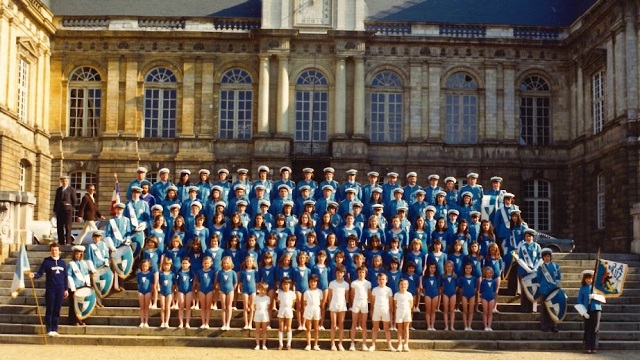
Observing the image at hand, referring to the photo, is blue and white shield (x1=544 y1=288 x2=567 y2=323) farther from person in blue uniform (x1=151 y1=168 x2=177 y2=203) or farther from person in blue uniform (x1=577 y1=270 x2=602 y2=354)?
person in blue uniform (x1=151 y1=168 x2=177 y2=203)

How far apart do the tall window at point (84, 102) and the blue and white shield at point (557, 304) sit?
21.4 m

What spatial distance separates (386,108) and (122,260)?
18.0 m

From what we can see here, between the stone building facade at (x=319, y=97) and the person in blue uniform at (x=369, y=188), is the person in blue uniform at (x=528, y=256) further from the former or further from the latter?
the stone building facade at (x=319, y=97)

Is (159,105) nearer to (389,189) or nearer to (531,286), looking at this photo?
(389,189)

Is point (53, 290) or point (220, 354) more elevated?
point (53, 290)

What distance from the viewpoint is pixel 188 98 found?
31.3 m

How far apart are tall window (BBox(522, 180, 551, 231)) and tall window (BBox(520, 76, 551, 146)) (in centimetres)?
165

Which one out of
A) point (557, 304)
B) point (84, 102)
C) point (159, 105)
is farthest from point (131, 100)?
point (557, 304)

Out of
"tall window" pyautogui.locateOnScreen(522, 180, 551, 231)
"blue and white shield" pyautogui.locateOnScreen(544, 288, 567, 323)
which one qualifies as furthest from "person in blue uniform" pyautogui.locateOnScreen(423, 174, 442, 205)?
"tall window" pyautogui.locateOnScreen(522, 180, 551, 231)

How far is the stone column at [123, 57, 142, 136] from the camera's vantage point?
3108 centimetres

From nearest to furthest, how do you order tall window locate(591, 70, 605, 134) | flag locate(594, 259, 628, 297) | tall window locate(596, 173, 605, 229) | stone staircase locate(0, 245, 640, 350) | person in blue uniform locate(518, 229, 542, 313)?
flag locate(594, 259, 628, 297) < stone staircase locate(0, 245, 640, 350) < person in blue uniform locate(518, 229, 542, 313) < tall window locate(596, 173, 605, 229) < tall window locate(591, 70, 605, 134)

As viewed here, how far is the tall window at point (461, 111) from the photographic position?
31.7 meters

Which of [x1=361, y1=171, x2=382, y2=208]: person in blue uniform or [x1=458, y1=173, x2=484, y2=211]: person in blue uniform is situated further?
[x1=458, y1=173, x2=484, y2=211]: person in blue uniform

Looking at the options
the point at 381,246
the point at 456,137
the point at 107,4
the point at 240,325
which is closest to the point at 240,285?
the point at 240,325
